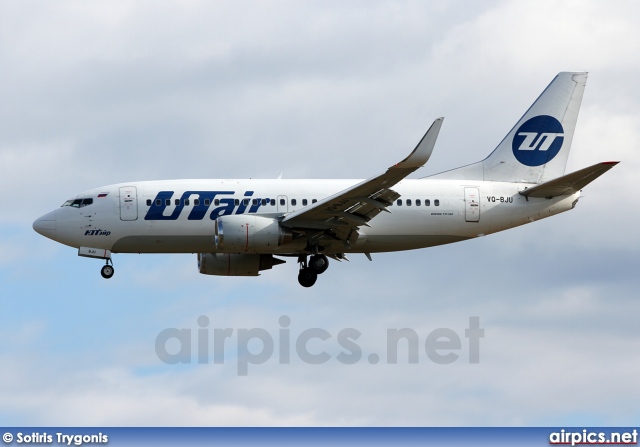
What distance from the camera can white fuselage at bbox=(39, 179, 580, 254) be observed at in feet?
180

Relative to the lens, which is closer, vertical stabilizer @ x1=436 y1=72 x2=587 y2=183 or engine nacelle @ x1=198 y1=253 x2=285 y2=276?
vertical stabilizer @ x1=436 y1=72 x2=587 y2=183

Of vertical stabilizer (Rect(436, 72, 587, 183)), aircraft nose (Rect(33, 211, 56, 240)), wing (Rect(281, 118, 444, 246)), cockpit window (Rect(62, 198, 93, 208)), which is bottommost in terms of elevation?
wing (Rect(281, 118, 444, 246))

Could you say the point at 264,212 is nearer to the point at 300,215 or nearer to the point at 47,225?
the point at 300,215

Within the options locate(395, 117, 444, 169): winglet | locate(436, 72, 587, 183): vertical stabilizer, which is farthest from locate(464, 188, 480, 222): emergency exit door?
locate(395, 117, 444, 169): winglet

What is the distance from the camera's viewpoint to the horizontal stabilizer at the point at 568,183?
53.8m

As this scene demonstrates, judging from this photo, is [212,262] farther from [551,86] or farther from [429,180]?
[551,86]

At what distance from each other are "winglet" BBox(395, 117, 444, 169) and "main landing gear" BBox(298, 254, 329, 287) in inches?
373

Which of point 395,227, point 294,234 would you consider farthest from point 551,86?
point 294,234

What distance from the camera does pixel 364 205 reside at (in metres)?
53.2

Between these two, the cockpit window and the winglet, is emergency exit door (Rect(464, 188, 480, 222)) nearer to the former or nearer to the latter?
the winglet

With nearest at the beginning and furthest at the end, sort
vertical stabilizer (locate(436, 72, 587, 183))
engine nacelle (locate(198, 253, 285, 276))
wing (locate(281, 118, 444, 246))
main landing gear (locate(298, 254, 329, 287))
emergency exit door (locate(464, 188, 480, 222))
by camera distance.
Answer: wing (locate(281, 118, 444, 246))
main landing gear (locate(298, 254, 329, 287))
emergency exit door (locate(464, 188, 480, 222))
vertical stabilizer (locate(436, 72, 587, 183))
engine nacelle (locate(198, 253, 285, 276))

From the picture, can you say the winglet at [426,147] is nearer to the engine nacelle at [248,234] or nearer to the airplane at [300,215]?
the airplane at [300,215]

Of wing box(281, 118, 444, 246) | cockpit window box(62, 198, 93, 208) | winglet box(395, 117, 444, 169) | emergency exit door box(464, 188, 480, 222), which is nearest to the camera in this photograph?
winglet box(395, 117, 444, 169)

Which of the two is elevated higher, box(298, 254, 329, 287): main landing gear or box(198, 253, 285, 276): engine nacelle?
box(198, 253, 285, 276): engine nacelle
